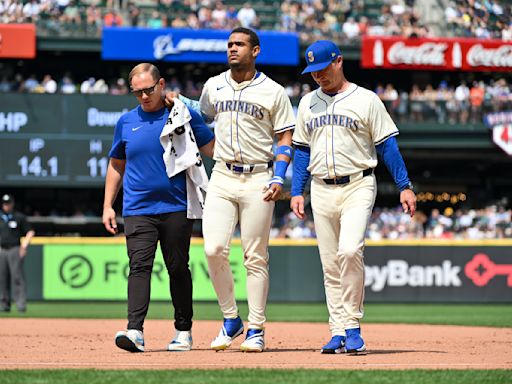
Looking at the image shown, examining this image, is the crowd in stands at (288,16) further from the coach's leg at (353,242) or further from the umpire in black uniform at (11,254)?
the coach's leg at (353,242)

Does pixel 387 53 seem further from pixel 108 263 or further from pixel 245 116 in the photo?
pixel 245 116

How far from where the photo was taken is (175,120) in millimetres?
7766

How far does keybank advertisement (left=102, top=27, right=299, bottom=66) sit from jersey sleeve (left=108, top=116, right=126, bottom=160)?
1741cm

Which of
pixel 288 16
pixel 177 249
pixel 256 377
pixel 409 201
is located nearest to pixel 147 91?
pixel 177 249

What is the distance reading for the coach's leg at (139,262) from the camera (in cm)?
759

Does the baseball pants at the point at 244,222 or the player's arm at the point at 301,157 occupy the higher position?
the player's arm at the point at 301,157

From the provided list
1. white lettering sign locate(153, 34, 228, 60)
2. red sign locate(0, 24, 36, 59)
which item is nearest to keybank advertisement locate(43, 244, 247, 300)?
red sign locate(0, 24, 36, 59)

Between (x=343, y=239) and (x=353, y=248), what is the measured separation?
10cm

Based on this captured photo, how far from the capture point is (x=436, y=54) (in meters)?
27.4

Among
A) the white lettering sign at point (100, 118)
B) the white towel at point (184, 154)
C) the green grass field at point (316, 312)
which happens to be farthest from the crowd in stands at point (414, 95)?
the white towel at point (184, 154)

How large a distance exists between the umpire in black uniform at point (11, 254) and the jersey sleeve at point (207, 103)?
9.36m

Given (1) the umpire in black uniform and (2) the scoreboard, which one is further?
(2) the scoreboard

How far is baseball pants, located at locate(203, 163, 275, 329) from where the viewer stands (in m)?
7.63

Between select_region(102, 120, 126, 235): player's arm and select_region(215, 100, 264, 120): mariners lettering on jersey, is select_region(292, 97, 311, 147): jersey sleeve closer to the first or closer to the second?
select_region(215, 100, 264, 120): mariners lettering on jersey
